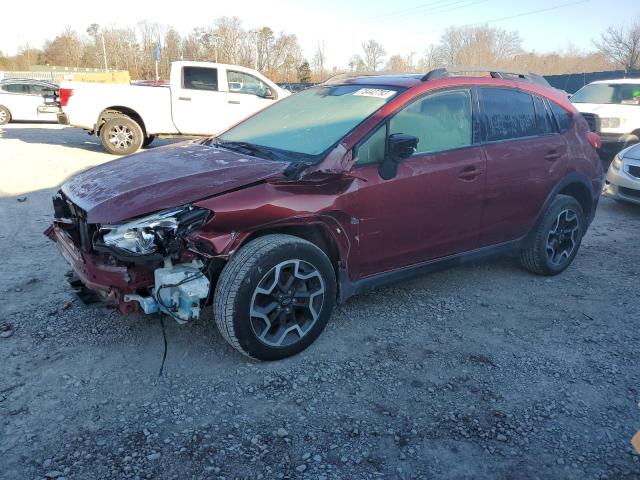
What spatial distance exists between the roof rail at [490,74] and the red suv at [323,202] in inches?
0.9

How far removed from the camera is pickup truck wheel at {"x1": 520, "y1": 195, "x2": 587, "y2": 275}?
462 centimetres

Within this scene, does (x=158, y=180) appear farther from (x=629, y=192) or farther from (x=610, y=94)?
(x=610, y=94)

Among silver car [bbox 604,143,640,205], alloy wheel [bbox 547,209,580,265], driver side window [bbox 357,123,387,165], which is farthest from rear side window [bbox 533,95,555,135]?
silver car [bbox 604,143,640,205]

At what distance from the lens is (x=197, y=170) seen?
3297 millimetres

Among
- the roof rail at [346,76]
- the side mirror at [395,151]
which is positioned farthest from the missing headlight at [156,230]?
the roof rail at [346,76]

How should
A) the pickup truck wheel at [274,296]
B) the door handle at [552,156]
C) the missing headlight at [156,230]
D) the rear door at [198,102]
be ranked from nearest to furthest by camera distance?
the missing headlight at [156,230] → the pickup truck wheel at [274,296] → the door handle at [552,156] → the rear door at [198,102]

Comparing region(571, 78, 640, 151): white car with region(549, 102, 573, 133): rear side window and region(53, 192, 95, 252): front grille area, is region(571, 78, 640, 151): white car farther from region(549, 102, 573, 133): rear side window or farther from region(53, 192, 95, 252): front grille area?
region(53, 192, 95, 252): front grille area

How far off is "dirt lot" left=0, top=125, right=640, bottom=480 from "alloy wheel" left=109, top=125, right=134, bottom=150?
6967mm

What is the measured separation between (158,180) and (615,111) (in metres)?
10.6

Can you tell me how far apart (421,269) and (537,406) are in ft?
4.23

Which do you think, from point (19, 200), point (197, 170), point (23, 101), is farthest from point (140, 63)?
point (197, 170)

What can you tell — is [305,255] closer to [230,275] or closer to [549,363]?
[230,275]

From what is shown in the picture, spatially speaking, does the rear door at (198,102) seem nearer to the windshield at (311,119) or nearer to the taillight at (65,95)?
the taillight at (65,95)

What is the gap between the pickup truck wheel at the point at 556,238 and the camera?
4.62 meters
